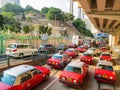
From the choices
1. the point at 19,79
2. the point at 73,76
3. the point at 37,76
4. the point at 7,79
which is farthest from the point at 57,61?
the point at 7,79

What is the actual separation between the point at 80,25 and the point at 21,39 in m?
92.8

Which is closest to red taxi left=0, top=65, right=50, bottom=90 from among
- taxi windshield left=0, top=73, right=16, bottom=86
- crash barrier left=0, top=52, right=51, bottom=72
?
taxi windshield left=0, top=73, right=16, bottom=86

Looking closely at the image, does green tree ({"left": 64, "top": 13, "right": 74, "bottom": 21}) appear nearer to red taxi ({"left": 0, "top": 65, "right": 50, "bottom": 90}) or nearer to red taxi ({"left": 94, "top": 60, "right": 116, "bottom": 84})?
red taxi ({"left": 94, "top": 60, "right": 116, "bottom": 84})

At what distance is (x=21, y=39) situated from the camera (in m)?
24.3

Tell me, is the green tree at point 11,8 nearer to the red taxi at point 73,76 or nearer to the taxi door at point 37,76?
the taxi door at point 37,76

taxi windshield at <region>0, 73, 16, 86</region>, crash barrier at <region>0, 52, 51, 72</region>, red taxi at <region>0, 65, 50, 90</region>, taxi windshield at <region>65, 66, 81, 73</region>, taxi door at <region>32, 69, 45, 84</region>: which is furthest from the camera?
crash barrier at <region>0, 52, 51, 72</region>

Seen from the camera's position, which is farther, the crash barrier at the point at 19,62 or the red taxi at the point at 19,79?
the crash barrier at the point at 19,62

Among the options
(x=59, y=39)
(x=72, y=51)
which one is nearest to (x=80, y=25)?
(x=59, y=39)

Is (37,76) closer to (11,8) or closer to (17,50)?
(17,50)

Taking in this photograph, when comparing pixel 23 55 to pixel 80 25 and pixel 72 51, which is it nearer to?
pixel 72 51

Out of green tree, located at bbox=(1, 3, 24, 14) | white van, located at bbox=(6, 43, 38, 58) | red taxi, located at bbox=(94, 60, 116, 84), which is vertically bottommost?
red taxi, located at bbox=(94, 60, 116, 84)

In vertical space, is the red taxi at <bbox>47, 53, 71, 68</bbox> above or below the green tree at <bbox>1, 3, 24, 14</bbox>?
below

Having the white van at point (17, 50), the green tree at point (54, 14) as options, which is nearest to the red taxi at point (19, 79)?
the white van at point (17, 50)

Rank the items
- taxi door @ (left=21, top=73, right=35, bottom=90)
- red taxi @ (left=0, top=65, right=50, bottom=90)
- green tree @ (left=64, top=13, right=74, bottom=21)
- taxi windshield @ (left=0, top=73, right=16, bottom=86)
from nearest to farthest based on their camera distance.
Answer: red taxi @ (left=0, top=65, right=50, bottom=90) → taxi windshield @ (left=0, top=73, right=16, bottom=86) → taxi door @ (left=21, top=73, right=35, bottom=90) → green tree @ (left=64, top=13, right=74, bottom=21)
